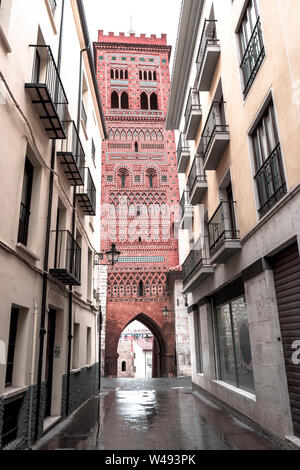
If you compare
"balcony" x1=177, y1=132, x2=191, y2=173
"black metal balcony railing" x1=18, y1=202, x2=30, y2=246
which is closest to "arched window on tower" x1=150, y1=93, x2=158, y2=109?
"balcony" x1=177, y1=132, x2=191, y2=173

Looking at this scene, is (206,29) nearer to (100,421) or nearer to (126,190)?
(100,421)

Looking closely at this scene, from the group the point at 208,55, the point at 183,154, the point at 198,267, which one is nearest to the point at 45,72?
the point at 208,55

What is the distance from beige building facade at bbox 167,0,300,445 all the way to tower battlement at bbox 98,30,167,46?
86.3 ft

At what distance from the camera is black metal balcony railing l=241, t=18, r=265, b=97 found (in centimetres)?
653

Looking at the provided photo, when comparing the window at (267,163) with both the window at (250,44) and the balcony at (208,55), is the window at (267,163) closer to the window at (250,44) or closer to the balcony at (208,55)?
the window at (250,44)

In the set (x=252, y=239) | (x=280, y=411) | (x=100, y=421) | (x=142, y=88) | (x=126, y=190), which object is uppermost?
(x=142, y=88)

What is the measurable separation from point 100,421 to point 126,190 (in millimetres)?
22660

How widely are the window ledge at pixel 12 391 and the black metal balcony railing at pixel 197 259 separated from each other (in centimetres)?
592

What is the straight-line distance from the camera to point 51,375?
26.7ft

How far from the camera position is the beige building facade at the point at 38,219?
211 inches

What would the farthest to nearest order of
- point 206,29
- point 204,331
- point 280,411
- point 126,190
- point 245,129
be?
point 126,190 < point 204,331 < point 206,29 < point 245,129 < point 280,411

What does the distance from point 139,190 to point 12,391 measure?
2470 cm

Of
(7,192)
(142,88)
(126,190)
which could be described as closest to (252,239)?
(7,192)

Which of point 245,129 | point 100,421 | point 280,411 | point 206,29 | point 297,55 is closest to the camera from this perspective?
point 297,55
